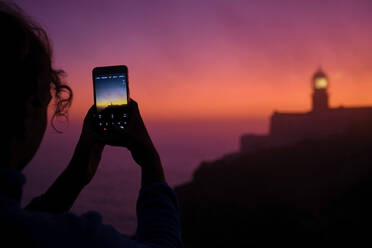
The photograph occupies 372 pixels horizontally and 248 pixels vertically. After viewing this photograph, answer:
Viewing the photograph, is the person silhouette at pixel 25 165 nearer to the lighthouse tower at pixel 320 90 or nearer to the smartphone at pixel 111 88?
the smartphone at pixel 111 88

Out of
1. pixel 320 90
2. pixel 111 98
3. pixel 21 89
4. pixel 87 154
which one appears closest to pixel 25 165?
pixel 21 89

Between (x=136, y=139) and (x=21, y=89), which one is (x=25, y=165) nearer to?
(x=21, y=89)

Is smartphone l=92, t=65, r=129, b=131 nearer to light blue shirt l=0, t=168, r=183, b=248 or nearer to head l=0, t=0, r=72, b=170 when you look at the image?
head l=0, t=0, r=72, b=170

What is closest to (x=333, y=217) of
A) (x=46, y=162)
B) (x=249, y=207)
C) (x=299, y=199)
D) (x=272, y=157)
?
(x=299, y=199)

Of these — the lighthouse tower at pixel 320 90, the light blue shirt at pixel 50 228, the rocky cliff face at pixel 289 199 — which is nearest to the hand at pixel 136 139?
the light blue shirt at pixel 50 228

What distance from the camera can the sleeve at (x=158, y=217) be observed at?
0.99m

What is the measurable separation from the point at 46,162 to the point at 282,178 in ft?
538

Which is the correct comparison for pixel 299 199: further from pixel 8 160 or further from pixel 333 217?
pixel 8 160

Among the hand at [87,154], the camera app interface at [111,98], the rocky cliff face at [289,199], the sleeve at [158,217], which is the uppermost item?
the camera app interface at [111,98]

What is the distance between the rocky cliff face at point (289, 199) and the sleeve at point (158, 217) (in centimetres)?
1689

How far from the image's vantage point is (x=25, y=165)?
1.02 metres

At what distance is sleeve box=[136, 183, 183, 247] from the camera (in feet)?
3.26

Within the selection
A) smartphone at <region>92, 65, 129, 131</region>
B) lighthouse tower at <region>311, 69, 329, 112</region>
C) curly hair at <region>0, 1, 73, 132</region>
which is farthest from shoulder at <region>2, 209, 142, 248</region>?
lighthouse tower at <region>311, 69, 329, 112</region>

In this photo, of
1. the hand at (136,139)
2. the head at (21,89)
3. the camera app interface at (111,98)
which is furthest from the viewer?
the camera app interface at (111,98)
